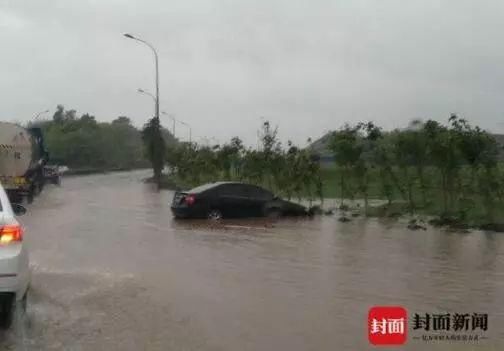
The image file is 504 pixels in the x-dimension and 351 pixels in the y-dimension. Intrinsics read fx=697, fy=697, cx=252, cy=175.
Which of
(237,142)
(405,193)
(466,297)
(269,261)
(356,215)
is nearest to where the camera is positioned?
(466,297)

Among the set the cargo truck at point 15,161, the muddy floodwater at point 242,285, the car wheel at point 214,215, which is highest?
the cargo truck at point 15,161

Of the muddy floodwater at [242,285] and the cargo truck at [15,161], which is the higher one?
the cargo truck at [15,161]

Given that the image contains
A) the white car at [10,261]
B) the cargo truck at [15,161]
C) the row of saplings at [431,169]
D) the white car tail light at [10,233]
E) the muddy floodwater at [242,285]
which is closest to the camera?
the white car at [10,261]

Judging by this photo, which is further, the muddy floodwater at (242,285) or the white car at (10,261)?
the muddy floodwater at (242,285)

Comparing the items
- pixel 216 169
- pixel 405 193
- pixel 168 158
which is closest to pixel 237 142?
pixel 216 169

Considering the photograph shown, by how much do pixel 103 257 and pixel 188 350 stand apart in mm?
6912

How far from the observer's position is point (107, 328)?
7.60m

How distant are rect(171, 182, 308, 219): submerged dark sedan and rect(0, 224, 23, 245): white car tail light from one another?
14582 millimetres

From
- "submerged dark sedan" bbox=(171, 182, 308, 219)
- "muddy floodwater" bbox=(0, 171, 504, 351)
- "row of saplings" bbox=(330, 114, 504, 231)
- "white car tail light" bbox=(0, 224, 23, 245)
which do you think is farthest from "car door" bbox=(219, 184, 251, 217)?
"white car tail light" bbox=(0, 224, 23, 245)

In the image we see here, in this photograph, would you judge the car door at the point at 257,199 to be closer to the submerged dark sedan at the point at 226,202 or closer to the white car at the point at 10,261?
the submerged dark sedan at the point at 226,202

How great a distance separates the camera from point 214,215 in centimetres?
2208

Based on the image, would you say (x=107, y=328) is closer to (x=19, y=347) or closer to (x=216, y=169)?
(x=19, y=347)

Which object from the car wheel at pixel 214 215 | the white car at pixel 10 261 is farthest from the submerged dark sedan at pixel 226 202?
the white car at pixel 10 261

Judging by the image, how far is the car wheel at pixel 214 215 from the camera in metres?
22.0
